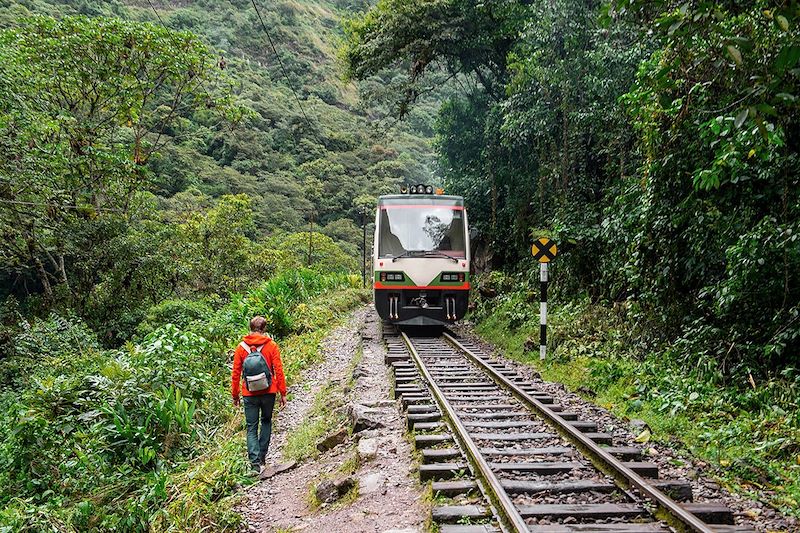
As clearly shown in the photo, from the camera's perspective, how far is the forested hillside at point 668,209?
16.5ft

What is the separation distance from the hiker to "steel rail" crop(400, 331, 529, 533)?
1.88 m

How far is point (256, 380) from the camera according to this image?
5789mm

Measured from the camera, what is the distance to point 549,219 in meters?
14.1

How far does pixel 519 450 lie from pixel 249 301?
439 inches

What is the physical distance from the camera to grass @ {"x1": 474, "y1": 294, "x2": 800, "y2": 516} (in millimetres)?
4738

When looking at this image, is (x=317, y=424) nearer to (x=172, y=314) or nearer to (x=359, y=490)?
(x=359, y=490)

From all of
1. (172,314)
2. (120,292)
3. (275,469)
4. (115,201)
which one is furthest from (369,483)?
(115,201)

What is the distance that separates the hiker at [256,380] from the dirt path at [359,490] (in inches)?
18.4

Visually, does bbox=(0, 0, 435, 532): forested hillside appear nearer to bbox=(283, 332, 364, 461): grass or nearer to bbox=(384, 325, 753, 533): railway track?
bbox=(283, 332, 364, 461): grass

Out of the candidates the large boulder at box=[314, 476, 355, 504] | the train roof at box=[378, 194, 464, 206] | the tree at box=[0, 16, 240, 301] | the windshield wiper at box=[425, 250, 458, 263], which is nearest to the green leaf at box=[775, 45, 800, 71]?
the large boulder at box=[314, 476, 355, 504]

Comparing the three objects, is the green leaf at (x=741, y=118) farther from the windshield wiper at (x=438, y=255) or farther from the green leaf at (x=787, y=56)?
the windshield wiper at (x=438, y=255)

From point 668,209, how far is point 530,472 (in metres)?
5.17

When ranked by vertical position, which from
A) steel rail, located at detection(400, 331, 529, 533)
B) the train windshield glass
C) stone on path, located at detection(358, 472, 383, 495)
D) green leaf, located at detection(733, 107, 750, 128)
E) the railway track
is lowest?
stone on path, located at detection(358, 472, 383, 495)

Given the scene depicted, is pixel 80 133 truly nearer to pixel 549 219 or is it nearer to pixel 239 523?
pixel 549 219
